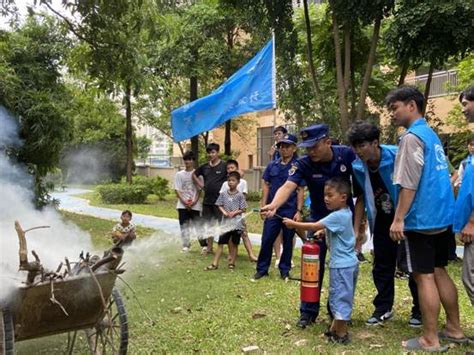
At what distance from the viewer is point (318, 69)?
1512 cm

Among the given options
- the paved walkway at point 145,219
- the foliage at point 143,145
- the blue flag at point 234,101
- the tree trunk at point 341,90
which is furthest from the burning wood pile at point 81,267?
the foliage at point 143,145

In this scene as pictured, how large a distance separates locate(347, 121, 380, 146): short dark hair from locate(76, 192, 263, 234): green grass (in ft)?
27.9

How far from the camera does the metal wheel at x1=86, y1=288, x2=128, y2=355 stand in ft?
12.8

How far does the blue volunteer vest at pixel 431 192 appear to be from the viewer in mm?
4016

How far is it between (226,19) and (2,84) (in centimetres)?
999

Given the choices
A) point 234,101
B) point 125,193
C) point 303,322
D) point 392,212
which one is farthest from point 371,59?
point 125,193

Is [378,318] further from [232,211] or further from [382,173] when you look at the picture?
[232,211]

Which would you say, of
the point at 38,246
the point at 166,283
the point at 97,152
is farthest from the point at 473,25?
the point at 97,152

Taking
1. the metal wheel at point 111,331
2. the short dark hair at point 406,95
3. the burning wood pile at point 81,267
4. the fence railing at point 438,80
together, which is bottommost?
the metal wheel at point 111,331

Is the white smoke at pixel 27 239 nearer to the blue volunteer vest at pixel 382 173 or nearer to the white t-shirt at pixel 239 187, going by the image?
the blue volunteer vest at pixel 382 173

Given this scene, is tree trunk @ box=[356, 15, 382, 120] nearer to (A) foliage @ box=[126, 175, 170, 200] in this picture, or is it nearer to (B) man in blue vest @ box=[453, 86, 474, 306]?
(B) man in blue vest @ box=[453, 86, 474, 306]

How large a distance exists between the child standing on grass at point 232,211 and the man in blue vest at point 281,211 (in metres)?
0.71

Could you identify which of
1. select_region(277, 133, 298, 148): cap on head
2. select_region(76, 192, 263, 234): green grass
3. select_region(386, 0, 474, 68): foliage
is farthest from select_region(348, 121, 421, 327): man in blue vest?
select_region(76, 192, 263, 234): green grass

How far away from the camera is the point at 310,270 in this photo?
4.72 metres
